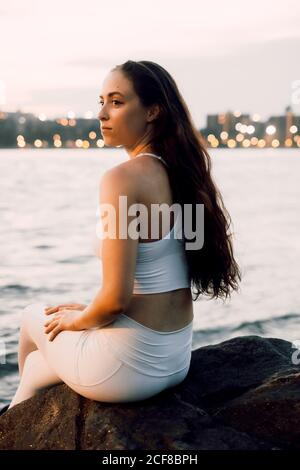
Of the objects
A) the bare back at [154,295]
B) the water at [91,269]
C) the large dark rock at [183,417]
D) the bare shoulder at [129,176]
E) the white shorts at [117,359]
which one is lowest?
the water at [91,269]

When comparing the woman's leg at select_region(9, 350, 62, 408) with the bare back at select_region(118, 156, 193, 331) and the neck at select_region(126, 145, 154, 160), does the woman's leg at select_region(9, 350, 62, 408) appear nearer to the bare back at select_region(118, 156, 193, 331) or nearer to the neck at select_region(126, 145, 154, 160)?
the bare back at select_region(118, 156, 193, 331)

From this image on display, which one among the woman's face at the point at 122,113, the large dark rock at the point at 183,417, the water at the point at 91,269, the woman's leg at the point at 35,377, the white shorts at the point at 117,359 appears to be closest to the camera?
the large dark rock at the point at 183,417

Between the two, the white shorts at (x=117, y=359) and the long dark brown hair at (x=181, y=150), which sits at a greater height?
the long dark brown hair at (x=181, y=150)

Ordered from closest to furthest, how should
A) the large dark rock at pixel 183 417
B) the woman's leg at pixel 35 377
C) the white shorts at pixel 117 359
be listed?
the large dark rock at pixel 183 417 < the white shorts at pixel 117 359 < the woman's leg at pixel 35 377

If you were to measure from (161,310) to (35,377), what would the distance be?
707mm

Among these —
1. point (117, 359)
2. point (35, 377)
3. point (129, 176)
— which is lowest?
point (35, 377)

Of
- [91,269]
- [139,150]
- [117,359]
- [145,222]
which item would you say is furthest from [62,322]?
[91,269]

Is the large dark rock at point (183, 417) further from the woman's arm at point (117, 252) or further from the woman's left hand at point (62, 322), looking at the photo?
the woman's arm at point (117, 252)

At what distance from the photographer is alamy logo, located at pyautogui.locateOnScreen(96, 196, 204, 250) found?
2.76 metres

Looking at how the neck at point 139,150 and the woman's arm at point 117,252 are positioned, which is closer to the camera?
the woman's arm at point 117,252

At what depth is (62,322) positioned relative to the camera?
9.87 feet

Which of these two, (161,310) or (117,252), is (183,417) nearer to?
(161,310)

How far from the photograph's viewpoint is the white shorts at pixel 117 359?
2881 millimetres

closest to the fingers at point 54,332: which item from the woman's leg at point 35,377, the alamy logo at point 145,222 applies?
the woman's leg at point 35,377
